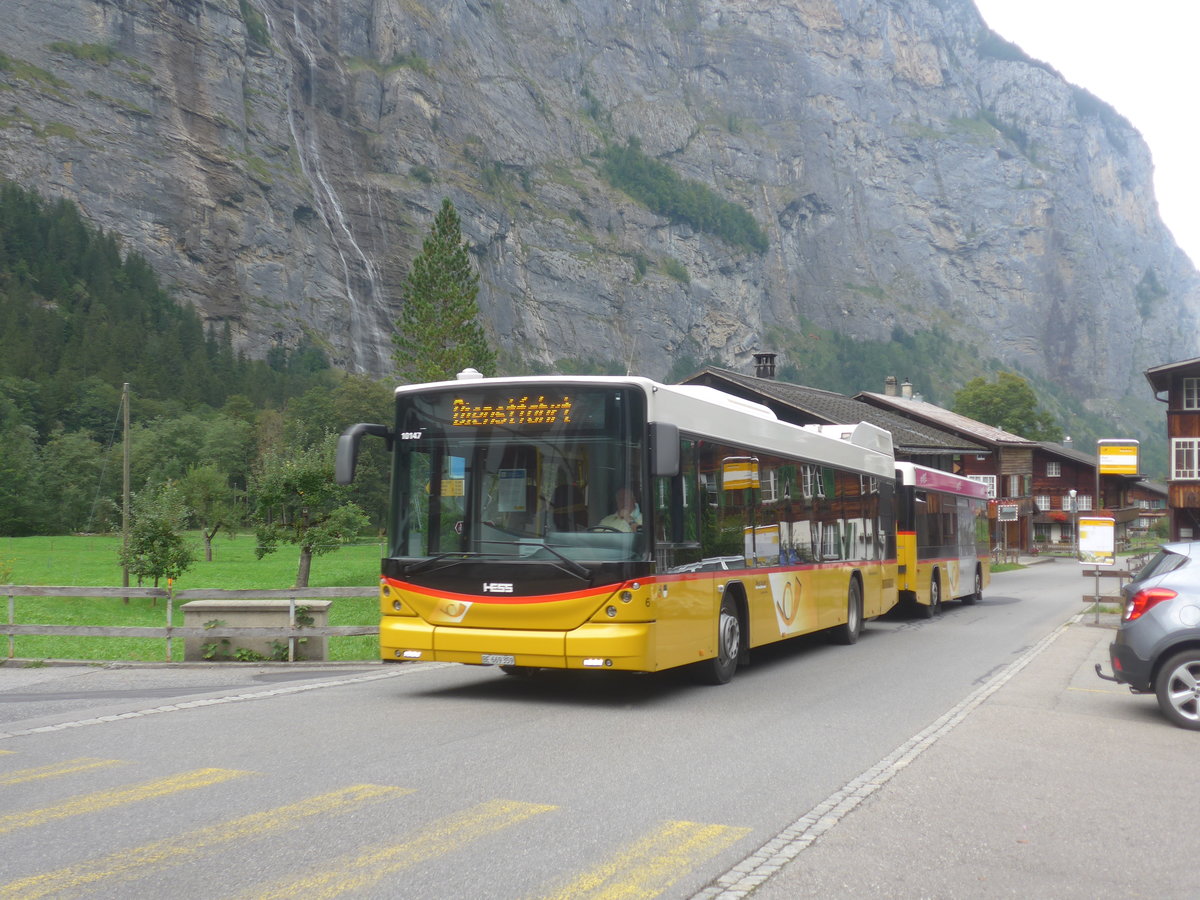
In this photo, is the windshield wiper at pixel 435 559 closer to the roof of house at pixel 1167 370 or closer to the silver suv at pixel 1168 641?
the silver suv at pixel 1168 641

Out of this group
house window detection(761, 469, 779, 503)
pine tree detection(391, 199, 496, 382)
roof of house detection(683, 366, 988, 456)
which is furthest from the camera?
pine tree detection(391, 199, 496, 382)

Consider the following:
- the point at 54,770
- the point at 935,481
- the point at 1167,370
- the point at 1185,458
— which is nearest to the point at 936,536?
the point at 935,481

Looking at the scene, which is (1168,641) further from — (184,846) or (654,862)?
(184,846)

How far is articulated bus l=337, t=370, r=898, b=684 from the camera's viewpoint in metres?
10.2

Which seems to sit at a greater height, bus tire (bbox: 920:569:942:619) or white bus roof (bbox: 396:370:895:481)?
white bus roof (bbox: 396:370:895:481)

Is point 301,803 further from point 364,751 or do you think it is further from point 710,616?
point 710,616

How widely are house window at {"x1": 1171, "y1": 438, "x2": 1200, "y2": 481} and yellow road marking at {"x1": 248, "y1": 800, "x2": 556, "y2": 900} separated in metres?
52.3

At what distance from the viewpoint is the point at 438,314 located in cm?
5291

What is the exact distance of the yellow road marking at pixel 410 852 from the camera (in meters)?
4.94

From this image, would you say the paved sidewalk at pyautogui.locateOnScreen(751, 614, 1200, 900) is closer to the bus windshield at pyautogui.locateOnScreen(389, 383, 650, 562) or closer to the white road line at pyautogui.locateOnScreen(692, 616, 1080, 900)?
the white road line at pyautogui.locateOnScreen(692, 616, 1080, 900)

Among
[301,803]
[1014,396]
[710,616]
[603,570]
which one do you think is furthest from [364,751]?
[1014,396]

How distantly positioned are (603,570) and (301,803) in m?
4.14

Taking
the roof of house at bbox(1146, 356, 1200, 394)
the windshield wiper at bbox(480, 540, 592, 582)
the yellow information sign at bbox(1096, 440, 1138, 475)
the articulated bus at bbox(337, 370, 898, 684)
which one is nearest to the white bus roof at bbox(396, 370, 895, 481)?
the articulated bus at bbox(337, 370, 898, 684)

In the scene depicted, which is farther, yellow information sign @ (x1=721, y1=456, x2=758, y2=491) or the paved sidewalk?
yellow information sign @ (x1=721, y1=456, x2=758, y2=491)
